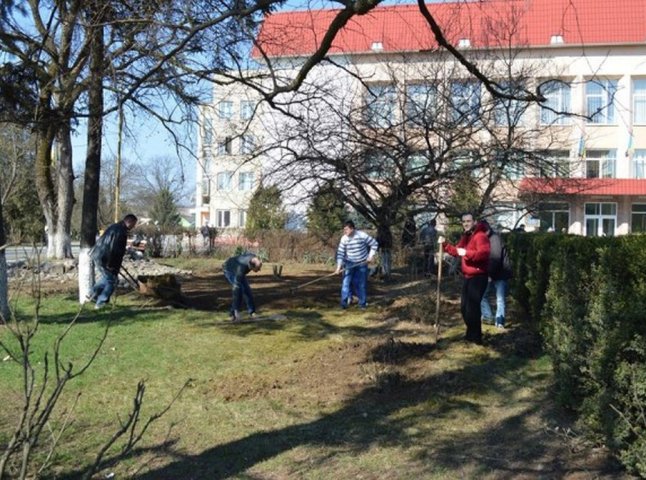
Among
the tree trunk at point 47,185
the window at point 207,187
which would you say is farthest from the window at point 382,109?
the tree trunk at point 47,185

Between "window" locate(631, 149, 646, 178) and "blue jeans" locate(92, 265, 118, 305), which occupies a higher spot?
"window" locate(631, 149, 646, 178)

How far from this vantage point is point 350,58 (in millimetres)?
17281

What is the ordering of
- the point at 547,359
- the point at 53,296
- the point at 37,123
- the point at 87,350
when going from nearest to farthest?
the point at 547,359, the point at 87,350, the point at 37,123, the point at 53,296

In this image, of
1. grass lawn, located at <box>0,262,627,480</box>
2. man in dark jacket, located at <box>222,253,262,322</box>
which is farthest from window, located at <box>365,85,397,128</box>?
grass lawn, located at <box>0,262,627,480</box>

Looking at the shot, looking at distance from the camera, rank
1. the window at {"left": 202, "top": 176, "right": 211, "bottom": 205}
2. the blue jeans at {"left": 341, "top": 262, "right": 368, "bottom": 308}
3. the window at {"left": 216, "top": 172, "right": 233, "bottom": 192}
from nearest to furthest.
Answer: the blue jeans at {"left": 341, "top": 262, "right": 368, "bottom": 308}
the window at {"left": 216, "top": 172, "right": 233, "bottom": 192}
the window at {"left": 202, "top": 176, "right": 211, "bottom": 205}

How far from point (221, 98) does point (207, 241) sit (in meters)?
16.2

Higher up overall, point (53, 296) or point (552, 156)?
point (552, 156)

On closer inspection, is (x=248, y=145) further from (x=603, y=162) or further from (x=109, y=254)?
(x=603, y=162)

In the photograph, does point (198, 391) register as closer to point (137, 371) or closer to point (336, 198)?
point (137, 371)

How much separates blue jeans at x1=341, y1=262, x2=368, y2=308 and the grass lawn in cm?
142

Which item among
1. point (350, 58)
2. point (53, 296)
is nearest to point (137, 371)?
point (53, 296)

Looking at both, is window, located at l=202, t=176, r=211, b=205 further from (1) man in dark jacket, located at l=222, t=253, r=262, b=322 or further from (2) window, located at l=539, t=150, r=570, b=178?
(2) window, located at l=539, t=150, r=570, b=178

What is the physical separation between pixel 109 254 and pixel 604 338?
871 centimetres

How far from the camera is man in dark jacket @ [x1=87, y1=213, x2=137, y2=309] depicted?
11297mm
